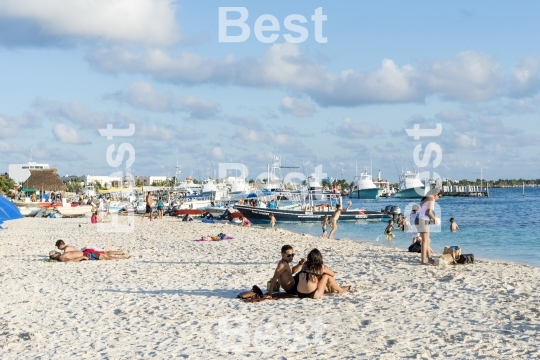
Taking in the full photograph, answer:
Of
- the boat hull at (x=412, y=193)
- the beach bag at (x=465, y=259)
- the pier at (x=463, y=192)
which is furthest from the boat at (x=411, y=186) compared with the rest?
the beach bag at (x=465, y=259)

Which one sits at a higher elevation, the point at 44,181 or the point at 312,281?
the point at 44,181

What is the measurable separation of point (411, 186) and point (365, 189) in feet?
46.0

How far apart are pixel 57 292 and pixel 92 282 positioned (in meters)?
1.19

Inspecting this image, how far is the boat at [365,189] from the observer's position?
128000mm

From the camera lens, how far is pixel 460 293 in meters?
10.3

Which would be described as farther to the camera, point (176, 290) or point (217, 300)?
point (176, 290)

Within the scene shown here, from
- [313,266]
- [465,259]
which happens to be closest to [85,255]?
[313,266]

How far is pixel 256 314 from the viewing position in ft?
29.8

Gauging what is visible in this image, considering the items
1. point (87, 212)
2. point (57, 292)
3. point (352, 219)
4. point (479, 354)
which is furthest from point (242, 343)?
point (87, 212)

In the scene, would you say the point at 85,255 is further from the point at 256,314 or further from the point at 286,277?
the point at 256,314

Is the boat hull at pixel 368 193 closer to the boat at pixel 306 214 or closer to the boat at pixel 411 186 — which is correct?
the boat at pixel 411 186

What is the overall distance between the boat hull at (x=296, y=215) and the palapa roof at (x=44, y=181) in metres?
51.8

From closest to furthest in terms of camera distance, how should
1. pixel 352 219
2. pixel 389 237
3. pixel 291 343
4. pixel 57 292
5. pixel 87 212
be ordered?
pixel 291 343, pixel 57 292, pixel 389 237, pixel 352 219, pixel 87 212

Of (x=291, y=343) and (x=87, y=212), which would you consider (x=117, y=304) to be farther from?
(x=87, y=212)
